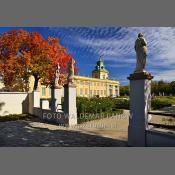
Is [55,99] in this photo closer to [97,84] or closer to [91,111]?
[91,111]

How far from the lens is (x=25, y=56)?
17.6m

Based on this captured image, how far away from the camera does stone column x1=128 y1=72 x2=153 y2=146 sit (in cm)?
654

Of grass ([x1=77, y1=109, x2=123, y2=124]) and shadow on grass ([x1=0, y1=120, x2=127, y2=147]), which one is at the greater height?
grass ([x1=77, y1=109, x2=123, y2=124])

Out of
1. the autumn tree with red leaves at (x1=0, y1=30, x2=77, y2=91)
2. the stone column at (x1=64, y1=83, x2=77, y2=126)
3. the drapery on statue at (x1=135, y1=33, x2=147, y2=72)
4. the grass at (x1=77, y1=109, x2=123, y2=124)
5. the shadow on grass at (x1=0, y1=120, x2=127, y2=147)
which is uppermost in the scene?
the autumn tree with red leaves at (x1=0, y1=30, x2=77, y2=91)

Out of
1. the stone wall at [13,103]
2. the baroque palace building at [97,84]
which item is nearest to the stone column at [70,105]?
the stone wall at [13,103]

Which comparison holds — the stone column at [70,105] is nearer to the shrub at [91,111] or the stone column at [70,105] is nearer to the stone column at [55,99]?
the shrub at [91,111]

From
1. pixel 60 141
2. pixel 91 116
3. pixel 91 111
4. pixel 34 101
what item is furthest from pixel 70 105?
pixel 34 101

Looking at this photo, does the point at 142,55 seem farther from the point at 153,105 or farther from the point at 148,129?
the point at 153,105

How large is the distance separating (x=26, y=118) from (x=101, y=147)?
8235 millimetres

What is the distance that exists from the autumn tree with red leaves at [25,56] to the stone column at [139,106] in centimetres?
1160

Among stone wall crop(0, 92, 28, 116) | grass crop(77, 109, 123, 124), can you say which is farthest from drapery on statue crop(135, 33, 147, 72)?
stone wall crop(0, 92, 28, 116)

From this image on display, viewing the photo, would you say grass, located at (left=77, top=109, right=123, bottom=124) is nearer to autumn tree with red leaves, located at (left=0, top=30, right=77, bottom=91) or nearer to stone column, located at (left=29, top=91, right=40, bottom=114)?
stone column, located at (left=29, top=91, right=40, bottom=114)

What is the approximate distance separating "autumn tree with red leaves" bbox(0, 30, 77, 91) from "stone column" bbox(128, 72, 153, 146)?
11603mm

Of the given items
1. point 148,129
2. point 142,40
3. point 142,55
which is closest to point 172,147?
point 148,129
